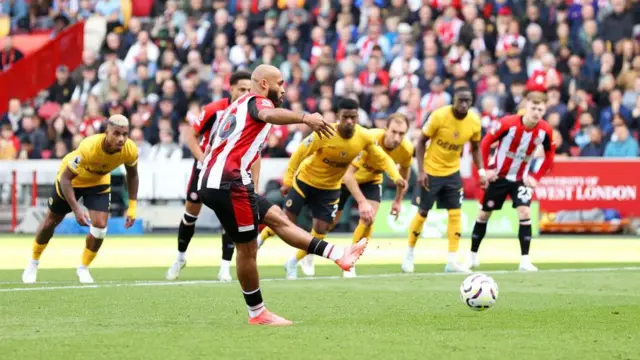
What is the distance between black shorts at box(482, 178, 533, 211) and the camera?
56.7 ft

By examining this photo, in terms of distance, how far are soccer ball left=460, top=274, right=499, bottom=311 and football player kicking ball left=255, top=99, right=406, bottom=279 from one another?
4.72m

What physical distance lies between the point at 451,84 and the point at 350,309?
17416 millimetres

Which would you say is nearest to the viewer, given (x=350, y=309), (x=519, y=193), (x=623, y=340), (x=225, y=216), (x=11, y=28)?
(x=623, y=340)

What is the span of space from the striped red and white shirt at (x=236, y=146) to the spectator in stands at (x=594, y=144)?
57.9 feet

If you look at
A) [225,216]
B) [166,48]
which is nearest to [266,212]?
[225,216]

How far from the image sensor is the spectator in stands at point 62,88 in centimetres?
3281

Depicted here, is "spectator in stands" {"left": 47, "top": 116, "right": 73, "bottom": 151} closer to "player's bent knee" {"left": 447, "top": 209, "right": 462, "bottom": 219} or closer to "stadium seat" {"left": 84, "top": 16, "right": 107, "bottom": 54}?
"stadium seat" {"left": 84, "top": 16, "right": 107, "bottom": 54}

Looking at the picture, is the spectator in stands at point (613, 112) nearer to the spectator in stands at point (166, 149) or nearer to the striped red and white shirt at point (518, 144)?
the striped red and white shirt at point (518, 144)

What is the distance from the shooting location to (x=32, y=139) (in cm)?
3052

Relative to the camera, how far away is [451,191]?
57.4ft

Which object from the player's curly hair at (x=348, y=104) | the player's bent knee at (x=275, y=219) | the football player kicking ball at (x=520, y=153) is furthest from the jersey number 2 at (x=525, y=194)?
the player's bent knee at (x=275, y=219)

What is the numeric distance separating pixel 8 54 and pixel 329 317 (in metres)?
Answer: 27.6

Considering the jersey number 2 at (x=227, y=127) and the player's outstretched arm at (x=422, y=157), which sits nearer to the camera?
the jersey number 2 at (x=227, y=127)

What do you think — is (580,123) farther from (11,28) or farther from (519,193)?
(11,28)
